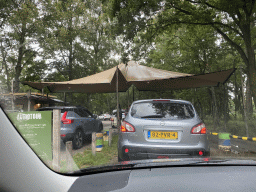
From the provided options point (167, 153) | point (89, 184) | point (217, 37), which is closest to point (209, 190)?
point (89, 184)

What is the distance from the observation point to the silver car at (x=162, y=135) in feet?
12.9

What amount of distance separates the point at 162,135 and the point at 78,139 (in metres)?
4.81

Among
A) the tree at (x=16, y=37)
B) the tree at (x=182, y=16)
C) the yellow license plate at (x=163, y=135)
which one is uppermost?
the tree at (x=182, y=16)

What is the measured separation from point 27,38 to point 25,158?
1.46 meters

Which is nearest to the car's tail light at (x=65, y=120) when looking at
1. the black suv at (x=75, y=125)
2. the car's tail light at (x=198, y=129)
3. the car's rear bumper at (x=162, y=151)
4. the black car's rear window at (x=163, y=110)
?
the black suv at (x=75, y=125)

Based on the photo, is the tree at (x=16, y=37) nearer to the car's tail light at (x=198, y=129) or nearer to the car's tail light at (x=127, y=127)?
→ the car's tail light at (x=127, y=127)

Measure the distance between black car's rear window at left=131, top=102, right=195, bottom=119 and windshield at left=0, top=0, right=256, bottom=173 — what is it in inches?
0.8

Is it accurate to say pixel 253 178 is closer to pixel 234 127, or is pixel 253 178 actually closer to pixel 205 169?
pixel 205 169

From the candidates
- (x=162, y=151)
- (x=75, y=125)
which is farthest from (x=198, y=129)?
(x=75, y=125)

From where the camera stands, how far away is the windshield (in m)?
2.11

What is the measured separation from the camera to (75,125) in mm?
8000

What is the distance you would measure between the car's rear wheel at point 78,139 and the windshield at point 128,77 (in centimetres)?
4

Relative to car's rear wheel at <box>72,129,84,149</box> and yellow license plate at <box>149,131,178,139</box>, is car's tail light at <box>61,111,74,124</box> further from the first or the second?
yellow license plate at <box>149,131,178,139</box>

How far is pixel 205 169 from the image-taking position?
66.2 inches
